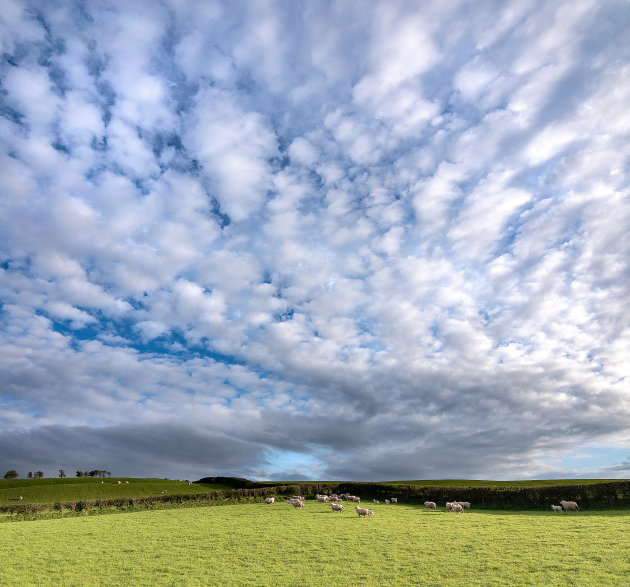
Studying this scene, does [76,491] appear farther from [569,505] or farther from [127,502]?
[569,505]

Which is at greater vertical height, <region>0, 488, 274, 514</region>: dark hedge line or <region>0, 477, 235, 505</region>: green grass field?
<region>0, 477, 235, 505</region>: green grass field

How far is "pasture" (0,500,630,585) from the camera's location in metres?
15.0

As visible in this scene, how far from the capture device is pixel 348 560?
685 inches

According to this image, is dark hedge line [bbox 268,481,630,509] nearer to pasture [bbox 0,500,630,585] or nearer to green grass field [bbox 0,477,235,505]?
pasture [bbox 0,500,630,585]

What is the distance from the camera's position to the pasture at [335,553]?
1498cm

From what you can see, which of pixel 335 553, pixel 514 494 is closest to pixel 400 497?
pixel 514 494

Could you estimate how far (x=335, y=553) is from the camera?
18.6 m

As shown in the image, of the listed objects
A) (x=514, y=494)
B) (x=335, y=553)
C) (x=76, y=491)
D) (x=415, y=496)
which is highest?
(x=76, y=491)

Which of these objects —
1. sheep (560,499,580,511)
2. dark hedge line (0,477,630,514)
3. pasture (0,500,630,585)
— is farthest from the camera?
dark hedge line (0,477,630,514)

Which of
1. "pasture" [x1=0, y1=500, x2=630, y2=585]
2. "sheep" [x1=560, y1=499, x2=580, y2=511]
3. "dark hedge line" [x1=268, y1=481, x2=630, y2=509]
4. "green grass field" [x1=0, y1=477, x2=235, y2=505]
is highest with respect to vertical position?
"green grass field" [x1=0, y1=477, x2=235, y2=505]

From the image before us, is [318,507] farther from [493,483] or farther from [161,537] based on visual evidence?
[493,483]

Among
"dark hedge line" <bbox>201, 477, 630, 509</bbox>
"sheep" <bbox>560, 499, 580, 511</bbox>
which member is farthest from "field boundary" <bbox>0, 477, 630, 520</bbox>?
"sheep" <bbox>560, 499, 580, 511</bbox>

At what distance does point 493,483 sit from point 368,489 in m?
26.3

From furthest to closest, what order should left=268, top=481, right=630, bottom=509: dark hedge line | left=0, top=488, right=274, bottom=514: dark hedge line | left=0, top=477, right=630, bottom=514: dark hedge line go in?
1. left=0, top=488, right=274, bottom=514: dark hedge line
2. left=0, top=477, right=630, bottom=514: dark hedge line
3. left=268, top=481, right=630, bottom=509: dark hedge line
